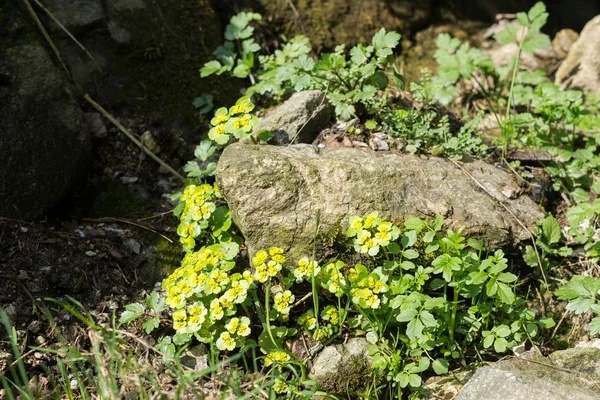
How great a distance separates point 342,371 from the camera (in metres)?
3.06

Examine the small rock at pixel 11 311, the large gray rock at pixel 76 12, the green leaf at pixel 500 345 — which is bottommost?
the green leaf at pixel 500 345

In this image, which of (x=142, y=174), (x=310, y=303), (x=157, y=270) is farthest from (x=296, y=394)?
(x=142, y=174)

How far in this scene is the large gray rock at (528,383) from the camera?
2.71m

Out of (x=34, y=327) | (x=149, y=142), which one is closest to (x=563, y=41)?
(x=149, y=142)

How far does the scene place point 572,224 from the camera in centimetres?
350

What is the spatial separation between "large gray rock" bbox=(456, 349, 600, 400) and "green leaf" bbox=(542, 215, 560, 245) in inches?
30.2

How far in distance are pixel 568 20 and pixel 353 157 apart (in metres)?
3.00

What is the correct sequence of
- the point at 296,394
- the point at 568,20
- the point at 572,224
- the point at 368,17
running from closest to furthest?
the point at 296,394 < the point at 572,224 < the point at 368,17 < the point at 568,20

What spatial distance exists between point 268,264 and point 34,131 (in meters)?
1.47

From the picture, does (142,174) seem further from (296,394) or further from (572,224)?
(572,224)

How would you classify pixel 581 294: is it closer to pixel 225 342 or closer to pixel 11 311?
pixel 225 342

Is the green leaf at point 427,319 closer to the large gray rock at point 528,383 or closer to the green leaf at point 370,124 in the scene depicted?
the large gray rock at point 528,383

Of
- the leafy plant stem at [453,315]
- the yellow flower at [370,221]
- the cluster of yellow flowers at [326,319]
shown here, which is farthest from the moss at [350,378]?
the yellow flower at [370,221]

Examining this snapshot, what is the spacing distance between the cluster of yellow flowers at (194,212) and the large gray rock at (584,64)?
282cm
